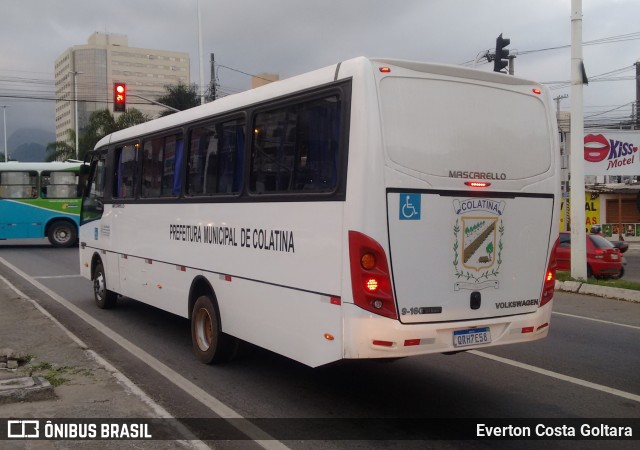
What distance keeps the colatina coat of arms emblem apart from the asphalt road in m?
1.32

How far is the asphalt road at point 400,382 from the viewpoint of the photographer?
6.07 meters

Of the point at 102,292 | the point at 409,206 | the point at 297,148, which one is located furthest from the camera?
the point at 102,292

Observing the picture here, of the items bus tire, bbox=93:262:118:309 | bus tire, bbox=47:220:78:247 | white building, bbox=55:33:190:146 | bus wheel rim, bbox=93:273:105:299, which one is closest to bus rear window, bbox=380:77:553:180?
bus tire, bbox=93:262:118:309

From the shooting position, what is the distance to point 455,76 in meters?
5.90

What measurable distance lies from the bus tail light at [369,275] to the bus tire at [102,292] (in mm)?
7371

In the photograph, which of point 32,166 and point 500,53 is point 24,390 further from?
point 32,166

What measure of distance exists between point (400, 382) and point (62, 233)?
23.0 m

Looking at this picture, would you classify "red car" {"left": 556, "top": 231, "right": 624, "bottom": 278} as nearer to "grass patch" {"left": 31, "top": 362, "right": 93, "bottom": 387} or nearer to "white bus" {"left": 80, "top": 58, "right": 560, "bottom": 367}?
"white bus" {"left": 80, "top": 58, "right": 560, "bottom": 367}

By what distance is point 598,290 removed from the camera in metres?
14.5

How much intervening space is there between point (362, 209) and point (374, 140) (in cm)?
57

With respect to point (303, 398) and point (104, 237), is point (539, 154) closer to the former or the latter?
point (303, 398)

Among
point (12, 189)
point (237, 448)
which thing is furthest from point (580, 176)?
point (12, 189)

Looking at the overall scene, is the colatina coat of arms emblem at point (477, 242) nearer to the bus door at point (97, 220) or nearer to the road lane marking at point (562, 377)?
the road lane marking at point (562, 377)

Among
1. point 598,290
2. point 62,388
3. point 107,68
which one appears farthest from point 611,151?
point 107,68
